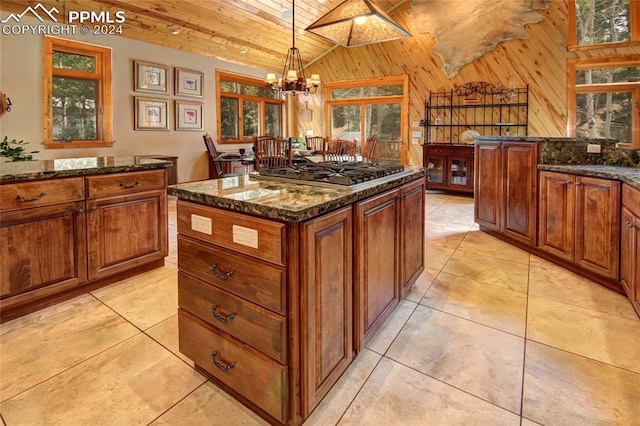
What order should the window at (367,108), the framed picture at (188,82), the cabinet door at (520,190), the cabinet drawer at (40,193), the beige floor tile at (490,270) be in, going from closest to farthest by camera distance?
the cabinet drawer at (40,193), the beige floor tile at (490,270), the cabinet door at (520,190), the framed picture at (188,82), the window at (367,108)

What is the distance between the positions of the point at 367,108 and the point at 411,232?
6.45m

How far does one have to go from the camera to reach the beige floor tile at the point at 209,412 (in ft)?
4.37

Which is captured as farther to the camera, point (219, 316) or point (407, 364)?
point (407, 364)

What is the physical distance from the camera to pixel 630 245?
2178 millimetres

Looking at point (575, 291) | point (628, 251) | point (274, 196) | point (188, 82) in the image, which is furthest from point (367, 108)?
point (274, 196)

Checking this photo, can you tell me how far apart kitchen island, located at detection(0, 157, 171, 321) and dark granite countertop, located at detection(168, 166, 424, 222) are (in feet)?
3.56

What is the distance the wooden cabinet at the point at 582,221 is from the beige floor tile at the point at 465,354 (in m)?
1.19

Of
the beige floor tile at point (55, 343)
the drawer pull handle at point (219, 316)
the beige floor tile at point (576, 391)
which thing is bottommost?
the beige floor tile at point (576, 391)

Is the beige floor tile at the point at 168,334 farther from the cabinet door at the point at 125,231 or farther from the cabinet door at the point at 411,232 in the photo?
the cabinet door at the point at 411,232

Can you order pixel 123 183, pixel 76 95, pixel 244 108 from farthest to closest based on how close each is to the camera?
1. pixel 244 108
2. pixel 76 95
3. pixel 123 183

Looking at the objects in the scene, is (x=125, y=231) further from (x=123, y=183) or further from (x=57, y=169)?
(x=57, y=169)

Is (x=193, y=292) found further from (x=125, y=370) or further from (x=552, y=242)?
(x=552, y=242)

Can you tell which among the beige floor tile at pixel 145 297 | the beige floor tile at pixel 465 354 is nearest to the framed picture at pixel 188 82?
the beige floor tile at pixel 145 297

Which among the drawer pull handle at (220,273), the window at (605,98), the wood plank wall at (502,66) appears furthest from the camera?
the wood plank wall at (502,66)
